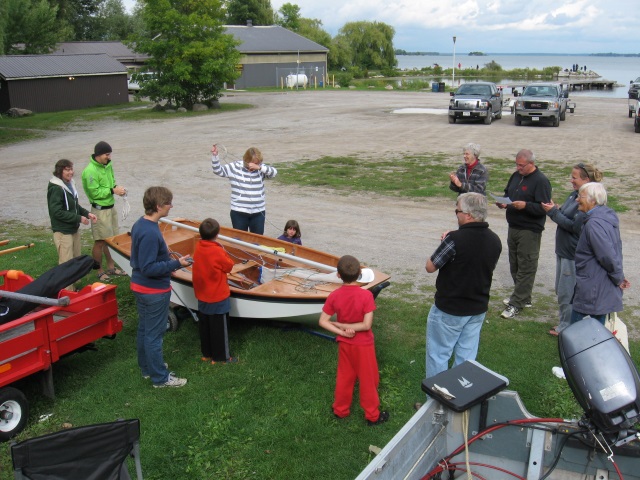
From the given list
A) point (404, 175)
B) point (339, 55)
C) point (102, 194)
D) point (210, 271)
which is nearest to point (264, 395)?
point (210, 271)

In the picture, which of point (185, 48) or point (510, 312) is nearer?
point (510, 312)

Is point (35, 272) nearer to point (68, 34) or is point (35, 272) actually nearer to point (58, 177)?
point (58, 177)

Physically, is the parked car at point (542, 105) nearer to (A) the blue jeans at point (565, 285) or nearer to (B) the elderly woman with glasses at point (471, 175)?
(B) the elderly woman with glasses at point (471, 175)

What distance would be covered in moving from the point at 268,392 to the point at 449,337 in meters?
1.84

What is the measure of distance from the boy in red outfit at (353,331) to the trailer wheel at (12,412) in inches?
105

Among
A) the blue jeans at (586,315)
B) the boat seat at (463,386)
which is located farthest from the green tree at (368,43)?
the boat seat at (463,386)

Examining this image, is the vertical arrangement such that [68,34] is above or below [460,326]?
above

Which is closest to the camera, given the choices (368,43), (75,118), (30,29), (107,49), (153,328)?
(153,328)

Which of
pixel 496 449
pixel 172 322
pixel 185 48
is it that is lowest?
pixel 172 322

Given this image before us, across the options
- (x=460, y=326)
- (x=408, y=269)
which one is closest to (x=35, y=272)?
(x=408, y=269)

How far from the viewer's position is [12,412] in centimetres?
518

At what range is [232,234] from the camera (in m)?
8.52

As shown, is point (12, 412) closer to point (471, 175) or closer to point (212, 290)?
point (212, 290)

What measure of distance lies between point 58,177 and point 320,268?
358 cm
